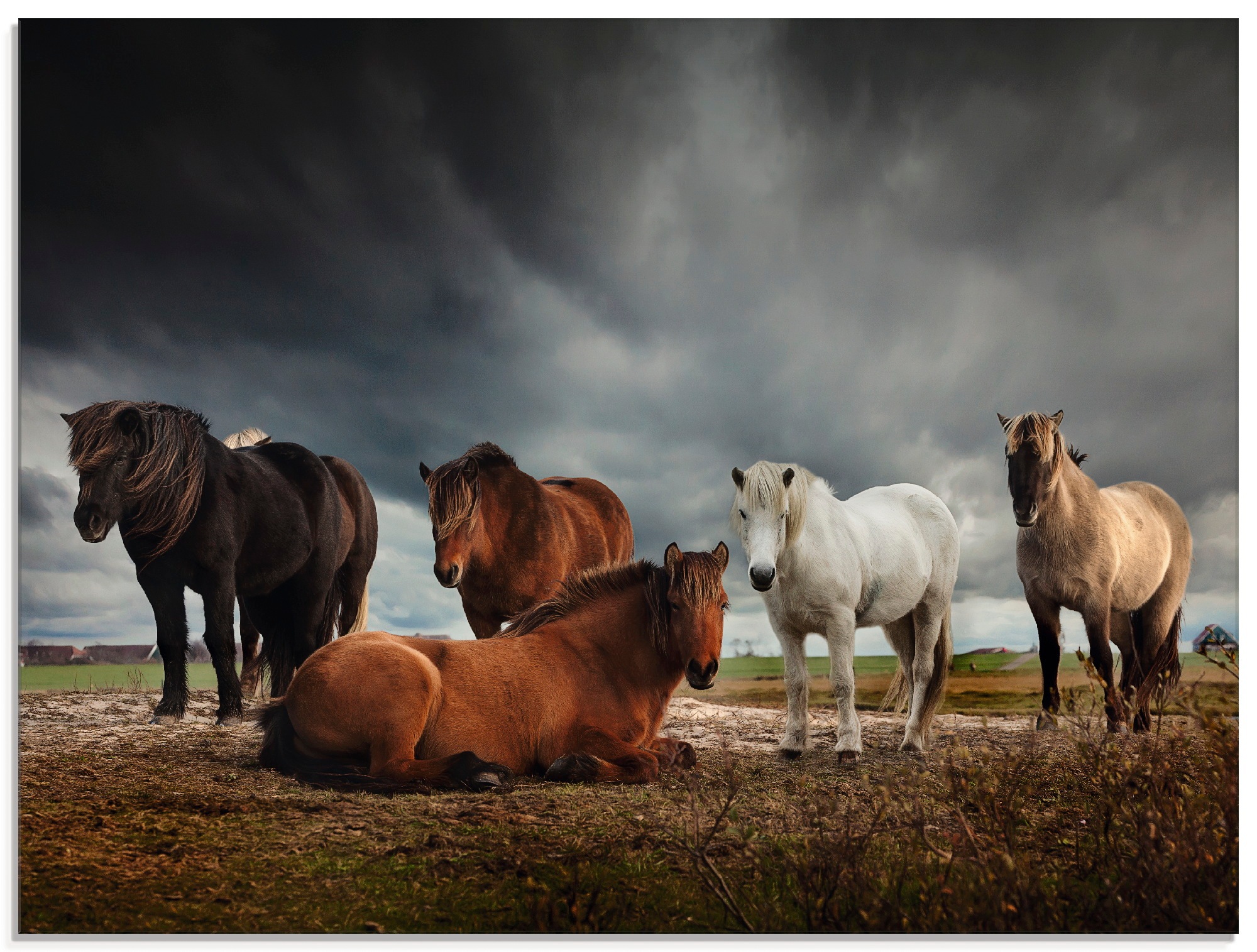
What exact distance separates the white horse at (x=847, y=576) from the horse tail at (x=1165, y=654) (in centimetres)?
129

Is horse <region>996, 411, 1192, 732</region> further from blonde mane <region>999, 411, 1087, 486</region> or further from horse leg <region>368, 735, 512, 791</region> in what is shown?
horse leg <region>368, 735, 512, 791</region>

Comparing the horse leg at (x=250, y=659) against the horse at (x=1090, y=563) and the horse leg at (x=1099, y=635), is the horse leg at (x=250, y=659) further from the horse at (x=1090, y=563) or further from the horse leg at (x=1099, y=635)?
the horse leg at (x=1099, y=635)

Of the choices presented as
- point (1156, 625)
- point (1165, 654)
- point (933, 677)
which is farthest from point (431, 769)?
point (1156, 625)

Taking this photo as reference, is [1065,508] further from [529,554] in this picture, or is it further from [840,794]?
[529,554]

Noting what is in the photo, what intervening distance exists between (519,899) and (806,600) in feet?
9.02

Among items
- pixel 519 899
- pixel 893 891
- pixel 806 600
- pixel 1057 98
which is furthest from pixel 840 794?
pixel 1057 98

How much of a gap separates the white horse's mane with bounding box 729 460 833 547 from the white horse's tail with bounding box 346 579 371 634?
3.34 m

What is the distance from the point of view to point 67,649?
4.32 meters

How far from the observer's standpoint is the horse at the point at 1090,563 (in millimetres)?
5375

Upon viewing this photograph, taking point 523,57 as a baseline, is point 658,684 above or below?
below

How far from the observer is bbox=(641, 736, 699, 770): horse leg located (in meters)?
4.15

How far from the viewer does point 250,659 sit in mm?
6547

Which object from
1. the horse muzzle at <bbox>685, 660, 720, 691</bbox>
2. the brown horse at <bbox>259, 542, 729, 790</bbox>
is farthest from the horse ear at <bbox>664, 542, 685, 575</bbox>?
the horse muzzle at <bbox>685, 660, 720, 691</bbox>

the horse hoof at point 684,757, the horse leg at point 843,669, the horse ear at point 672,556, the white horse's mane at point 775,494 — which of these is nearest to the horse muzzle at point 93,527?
the horse ear at point 672,556
